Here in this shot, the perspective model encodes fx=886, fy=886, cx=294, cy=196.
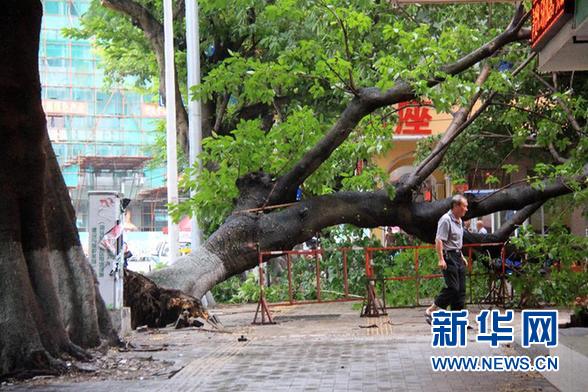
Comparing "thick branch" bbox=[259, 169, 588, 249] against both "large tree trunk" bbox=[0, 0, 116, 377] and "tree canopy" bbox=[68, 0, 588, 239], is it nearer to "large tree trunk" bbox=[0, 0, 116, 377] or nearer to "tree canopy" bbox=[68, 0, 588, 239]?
"tree canopy" bbox=[68, 0, 588, 239]

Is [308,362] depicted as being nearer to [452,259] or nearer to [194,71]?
[452,259]

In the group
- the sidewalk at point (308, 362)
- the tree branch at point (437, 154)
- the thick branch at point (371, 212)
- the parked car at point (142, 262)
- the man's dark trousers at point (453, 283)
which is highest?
the tree branch at point (437, 154)

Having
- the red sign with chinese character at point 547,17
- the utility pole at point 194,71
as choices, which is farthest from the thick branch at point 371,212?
the red sign with chinese character at point 547,17

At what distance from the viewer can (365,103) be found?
49.9 feet

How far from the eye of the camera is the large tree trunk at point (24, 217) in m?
9.49

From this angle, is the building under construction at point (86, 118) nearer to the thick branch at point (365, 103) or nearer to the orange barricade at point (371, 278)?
the orange barricade at point (371, 278)

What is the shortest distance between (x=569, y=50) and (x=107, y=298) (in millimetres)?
7763

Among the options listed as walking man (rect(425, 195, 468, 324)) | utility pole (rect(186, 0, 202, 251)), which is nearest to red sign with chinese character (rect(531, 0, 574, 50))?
walking man (rect(425, 195, 468, 324))

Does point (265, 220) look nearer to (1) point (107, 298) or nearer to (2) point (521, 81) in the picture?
(1) point (107, 298)

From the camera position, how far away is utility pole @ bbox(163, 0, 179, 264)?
20.4 m

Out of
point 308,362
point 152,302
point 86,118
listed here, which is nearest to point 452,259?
point 308,362

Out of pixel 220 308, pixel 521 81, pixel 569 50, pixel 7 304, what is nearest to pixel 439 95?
pixel 521 81

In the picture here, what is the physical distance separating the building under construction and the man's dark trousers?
1251 inches

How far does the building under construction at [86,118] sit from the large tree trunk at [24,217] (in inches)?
1260
